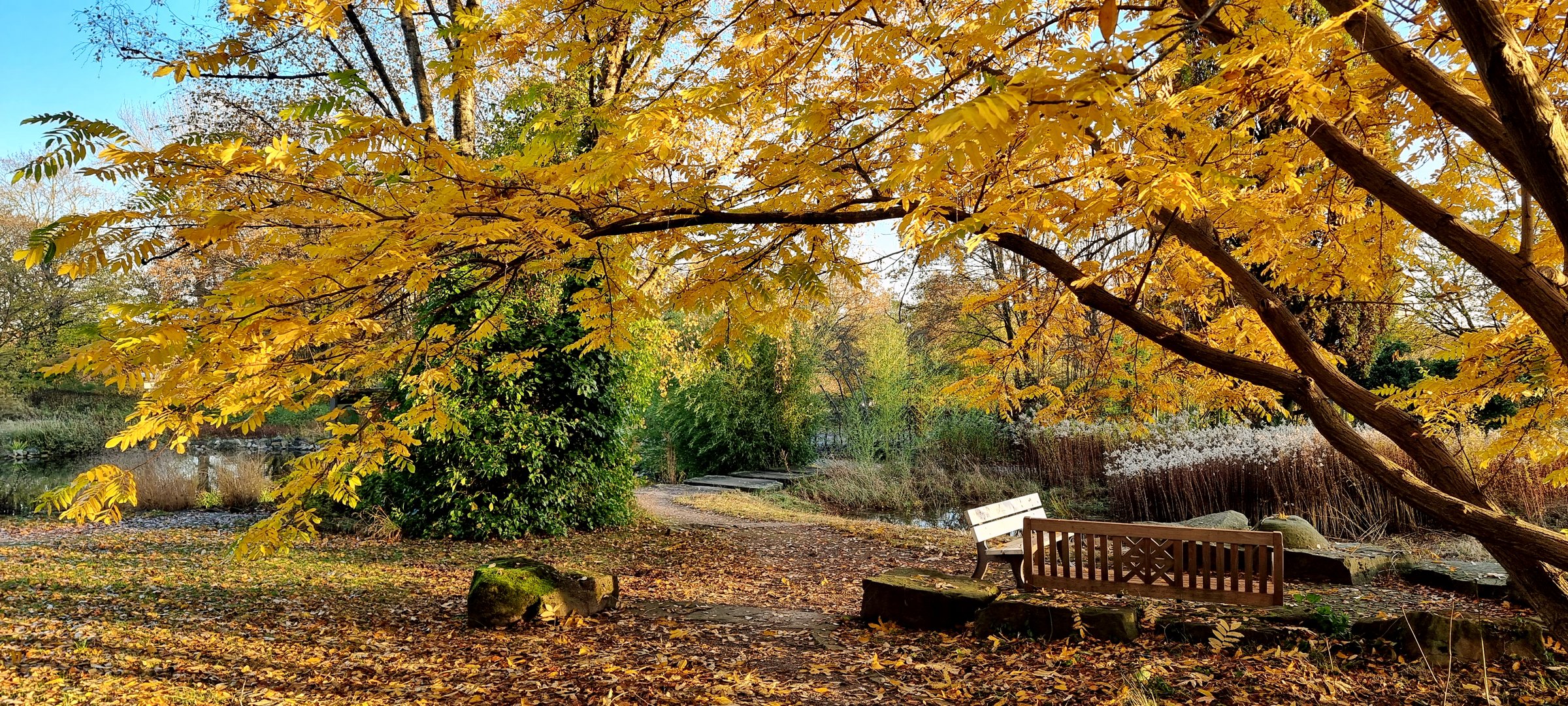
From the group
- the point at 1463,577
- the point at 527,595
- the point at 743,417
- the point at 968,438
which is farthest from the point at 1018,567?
the point at 743,417

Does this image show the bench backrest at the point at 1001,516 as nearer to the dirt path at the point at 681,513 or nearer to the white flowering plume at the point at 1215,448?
the dirt path at the point at 681,513

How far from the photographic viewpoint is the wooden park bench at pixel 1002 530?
5.46 meters

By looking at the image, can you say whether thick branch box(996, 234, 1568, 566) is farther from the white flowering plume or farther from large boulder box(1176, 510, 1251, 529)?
the white flowering plume

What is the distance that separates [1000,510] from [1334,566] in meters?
2.36

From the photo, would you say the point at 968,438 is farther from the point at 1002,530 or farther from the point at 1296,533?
the point at 1002,530

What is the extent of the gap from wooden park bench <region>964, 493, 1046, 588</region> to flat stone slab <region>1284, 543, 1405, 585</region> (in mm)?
1802

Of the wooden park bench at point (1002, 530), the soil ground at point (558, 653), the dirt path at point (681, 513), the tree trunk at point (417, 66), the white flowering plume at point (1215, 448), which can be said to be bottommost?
the soil ground at point (558, 653)

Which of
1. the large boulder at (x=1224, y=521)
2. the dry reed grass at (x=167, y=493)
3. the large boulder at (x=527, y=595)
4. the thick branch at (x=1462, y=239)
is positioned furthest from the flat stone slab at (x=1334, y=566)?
the dry reed grass at (x=167, y=493)

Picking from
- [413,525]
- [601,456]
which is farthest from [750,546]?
[413,525]

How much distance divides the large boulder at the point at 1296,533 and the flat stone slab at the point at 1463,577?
0.69 meters

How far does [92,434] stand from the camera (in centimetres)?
1769

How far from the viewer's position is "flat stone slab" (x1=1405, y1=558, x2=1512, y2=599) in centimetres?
516

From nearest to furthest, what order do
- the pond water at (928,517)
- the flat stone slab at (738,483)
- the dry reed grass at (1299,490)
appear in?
the dry reed grass at (1299,490) < the pond water at (928,517) < the flat stone slab at (738,483)

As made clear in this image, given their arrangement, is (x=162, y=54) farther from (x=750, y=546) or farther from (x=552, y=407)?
(x=750, y=546)
